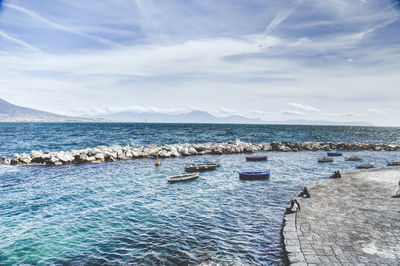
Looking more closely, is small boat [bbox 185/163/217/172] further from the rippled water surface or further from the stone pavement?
the rippled water surface

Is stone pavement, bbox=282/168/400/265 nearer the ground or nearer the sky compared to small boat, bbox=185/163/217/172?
nearer the sky

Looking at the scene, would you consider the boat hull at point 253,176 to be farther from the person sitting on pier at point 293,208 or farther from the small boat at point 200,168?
the person sitting on pier at point 293,208

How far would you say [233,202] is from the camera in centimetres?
1894

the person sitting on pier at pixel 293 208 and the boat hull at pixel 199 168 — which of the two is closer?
the person sitting on pier at pixel 293 208

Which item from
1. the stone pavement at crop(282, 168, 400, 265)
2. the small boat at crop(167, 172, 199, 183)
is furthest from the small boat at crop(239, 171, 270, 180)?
the stone pavement at crop(282, 168, 400, 265)

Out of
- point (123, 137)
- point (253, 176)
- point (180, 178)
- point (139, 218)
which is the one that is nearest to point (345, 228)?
point (139, 218)

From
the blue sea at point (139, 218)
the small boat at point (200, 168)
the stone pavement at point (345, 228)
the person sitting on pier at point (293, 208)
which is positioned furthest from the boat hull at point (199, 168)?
the person sitting on pier at point (293, 208)

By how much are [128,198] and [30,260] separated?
9056 mm

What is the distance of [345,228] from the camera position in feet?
40.5

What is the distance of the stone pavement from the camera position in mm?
9680

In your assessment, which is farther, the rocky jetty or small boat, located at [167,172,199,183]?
the rocky jetty

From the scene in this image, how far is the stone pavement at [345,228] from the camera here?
9.68m

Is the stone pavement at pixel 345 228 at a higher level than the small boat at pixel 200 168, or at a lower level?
higher

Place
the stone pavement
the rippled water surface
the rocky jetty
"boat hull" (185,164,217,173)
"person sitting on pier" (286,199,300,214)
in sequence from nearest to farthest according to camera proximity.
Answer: the stone pavement, "person sitting on pier" (286,199,300,214), "boat hull" (185,164,217,173), the rocky jetty, the rippled water surface
